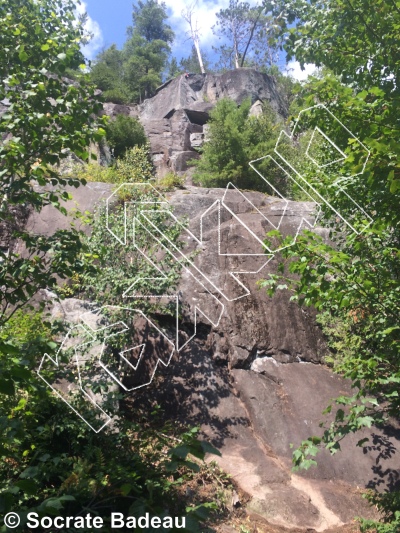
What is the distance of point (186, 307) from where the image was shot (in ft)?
29.1

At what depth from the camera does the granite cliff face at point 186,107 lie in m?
22.9

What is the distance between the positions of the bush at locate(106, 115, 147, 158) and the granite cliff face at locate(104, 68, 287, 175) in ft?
6.93

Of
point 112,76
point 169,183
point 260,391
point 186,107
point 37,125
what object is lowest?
point 260,391

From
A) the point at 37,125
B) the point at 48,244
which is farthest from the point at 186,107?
the point at 48,244

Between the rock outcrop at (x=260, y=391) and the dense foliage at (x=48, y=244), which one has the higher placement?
the dense foliage at (x=48, y=244)

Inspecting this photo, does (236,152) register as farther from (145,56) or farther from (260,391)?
(145,56)

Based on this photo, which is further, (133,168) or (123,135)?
(123,135)

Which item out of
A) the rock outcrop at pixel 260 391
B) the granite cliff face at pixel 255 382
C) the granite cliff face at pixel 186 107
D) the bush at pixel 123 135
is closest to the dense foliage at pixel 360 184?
the rock outcrop at pixel 260 391

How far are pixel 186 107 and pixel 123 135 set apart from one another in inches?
329

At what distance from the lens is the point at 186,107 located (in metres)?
26.5

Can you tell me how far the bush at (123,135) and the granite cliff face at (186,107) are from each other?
2.11 m

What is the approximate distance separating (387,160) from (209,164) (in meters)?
12.8

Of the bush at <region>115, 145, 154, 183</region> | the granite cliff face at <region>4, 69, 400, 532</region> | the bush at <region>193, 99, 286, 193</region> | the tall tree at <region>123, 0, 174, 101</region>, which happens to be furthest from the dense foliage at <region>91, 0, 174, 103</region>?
the granite cliff face at <region>4, 69, 400, 532</region>

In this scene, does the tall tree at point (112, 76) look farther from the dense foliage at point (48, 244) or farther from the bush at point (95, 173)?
the dense foliage at point (48, 244)
